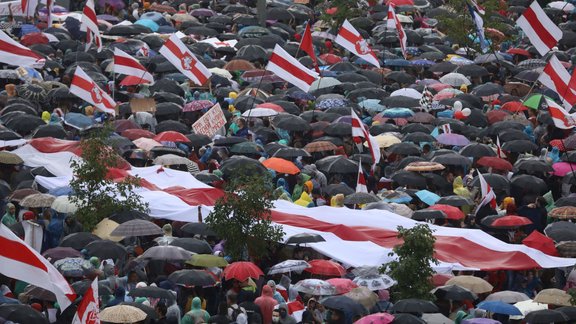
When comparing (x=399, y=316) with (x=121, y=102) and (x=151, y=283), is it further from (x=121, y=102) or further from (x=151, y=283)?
(x=121, y=102)

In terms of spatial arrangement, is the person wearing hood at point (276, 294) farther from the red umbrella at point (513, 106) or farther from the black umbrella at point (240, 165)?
the red umbrella at point (513, 106)

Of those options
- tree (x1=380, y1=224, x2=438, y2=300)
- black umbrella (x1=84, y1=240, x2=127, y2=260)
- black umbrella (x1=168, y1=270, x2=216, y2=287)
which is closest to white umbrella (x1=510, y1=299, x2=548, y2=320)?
tree (x1=380, y1=224, x2=438, y2=300)

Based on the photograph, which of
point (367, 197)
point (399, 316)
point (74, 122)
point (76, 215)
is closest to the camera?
point (399, 316)

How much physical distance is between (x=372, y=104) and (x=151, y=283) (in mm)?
12366

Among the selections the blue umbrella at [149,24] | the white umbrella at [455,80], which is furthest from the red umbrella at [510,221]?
the blue umbrella at [149,24]

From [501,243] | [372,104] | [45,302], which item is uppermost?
[372,104]

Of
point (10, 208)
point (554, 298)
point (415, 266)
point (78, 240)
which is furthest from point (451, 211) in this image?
point (10, 208)

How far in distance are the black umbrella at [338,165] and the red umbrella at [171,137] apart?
8.65ft

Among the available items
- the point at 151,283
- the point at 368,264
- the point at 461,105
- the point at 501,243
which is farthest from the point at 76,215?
the point at 461,105

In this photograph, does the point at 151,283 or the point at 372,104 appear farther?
the point at 372,104

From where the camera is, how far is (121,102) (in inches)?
1315

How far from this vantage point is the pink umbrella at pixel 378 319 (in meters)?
19.2

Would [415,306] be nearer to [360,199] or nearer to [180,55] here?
[360,199]

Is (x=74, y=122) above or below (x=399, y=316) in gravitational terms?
above
